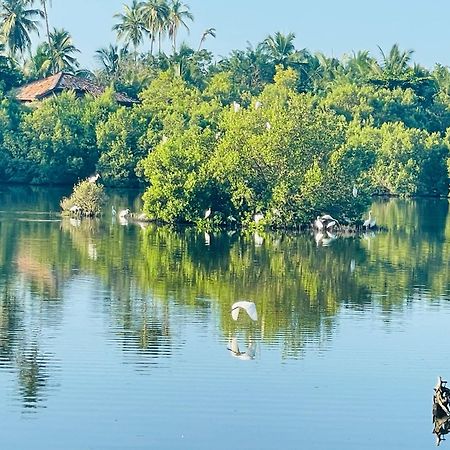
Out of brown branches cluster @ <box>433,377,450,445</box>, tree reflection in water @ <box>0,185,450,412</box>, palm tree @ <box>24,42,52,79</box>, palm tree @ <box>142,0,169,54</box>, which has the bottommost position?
brown branches cluster @ <box>433,377,450,445</box>

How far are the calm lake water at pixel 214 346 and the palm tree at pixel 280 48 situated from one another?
162 feet

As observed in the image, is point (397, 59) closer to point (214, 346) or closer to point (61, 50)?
point (61, 50)

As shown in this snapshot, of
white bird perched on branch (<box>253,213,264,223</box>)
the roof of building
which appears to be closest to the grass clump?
white bird perched on branch (<box>253,213,264,223</box>)

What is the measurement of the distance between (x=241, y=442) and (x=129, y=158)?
4965 cm

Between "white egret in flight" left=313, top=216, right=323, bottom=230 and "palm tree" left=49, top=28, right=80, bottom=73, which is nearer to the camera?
"white egret in flight" left=313, top=216, right=323, bottom=230

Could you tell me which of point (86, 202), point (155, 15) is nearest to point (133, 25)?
point (155, 15)

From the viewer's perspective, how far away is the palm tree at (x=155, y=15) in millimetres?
87875

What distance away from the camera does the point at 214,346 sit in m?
19.5

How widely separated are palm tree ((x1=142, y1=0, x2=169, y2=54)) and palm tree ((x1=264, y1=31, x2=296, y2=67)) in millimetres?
8886

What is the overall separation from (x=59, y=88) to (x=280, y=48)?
1887 cm

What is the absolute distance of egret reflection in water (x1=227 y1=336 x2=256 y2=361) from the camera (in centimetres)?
1859

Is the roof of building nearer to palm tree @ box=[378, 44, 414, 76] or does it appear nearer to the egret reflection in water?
palm tree @ box=[378, 44, 414, 76]

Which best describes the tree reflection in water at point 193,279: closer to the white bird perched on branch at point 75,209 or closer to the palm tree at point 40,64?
the white bird perched on branch at point 75,209

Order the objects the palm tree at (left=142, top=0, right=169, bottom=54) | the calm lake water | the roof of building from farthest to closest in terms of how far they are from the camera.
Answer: the palm tree at (left=142, top=0, right=169, bottom=54) → the roof of building → the calm lake water
